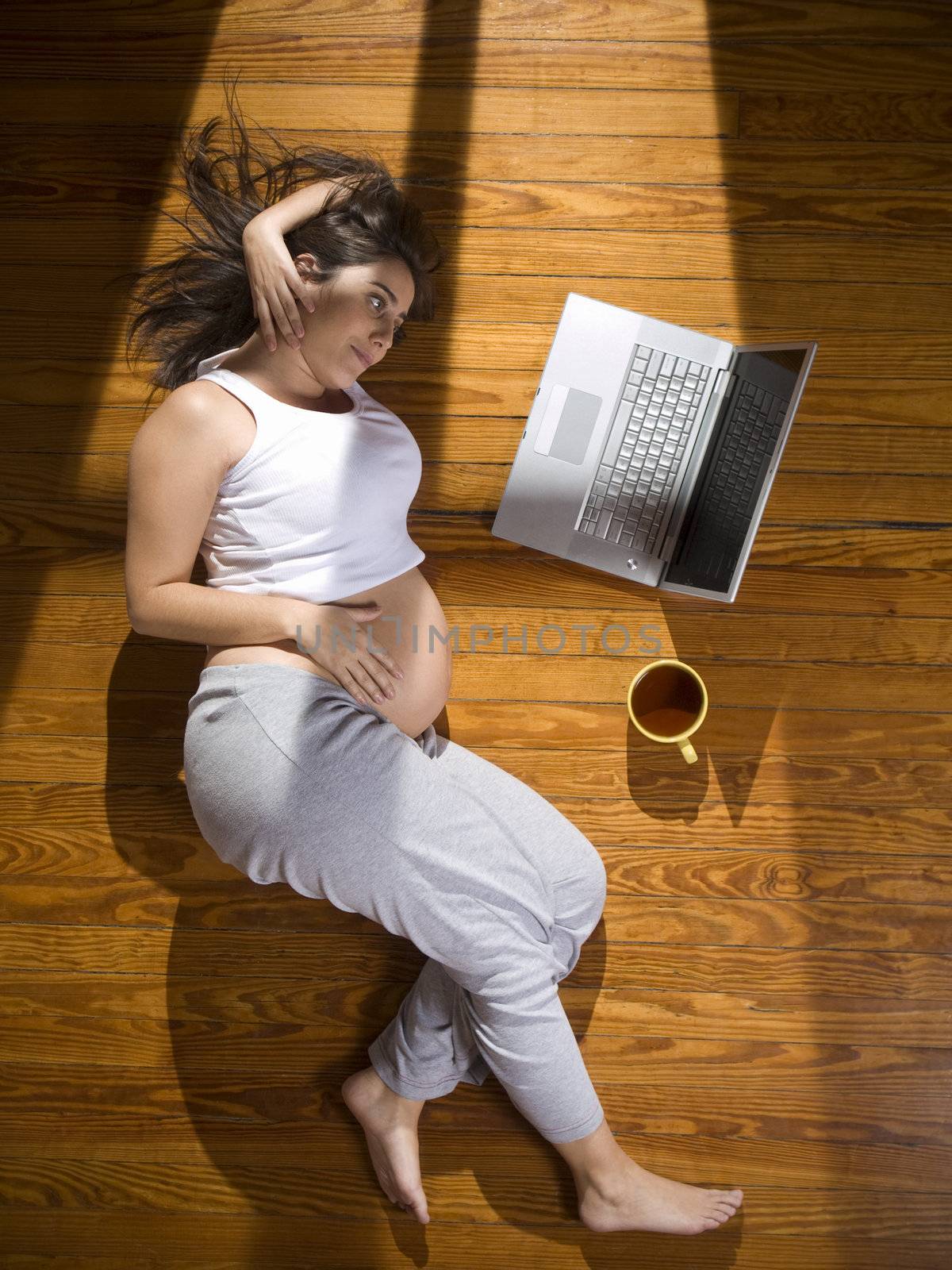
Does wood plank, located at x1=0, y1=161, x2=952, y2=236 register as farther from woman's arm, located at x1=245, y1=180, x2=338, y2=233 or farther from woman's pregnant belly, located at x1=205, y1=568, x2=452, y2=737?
woman's pregnant belly, located at x1=205, y1=568, x2=452, y2=737

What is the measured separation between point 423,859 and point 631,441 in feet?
2.78

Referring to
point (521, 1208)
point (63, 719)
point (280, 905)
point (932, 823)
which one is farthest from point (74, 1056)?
point (932, 823)

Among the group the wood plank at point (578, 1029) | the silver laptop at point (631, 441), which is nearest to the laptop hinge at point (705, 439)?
the silver laptop at point (631, 441)

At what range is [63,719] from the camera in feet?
5.49

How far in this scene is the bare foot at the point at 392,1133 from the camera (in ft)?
5.01

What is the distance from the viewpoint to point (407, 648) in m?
1.48

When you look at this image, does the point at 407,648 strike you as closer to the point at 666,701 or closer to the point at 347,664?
the point at 347,664

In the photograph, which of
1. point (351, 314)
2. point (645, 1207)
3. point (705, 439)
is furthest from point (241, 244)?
point (645, 1207)

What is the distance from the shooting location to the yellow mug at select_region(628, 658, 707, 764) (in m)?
1.54

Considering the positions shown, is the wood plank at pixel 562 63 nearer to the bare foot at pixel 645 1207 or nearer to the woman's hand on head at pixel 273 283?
the woman's hand on head at pixel 273 283

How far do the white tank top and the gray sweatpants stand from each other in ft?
0.56

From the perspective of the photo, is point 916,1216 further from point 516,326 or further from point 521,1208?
point 516,326

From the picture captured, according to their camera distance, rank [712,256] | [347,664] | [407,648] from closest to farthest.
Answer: [347,664] < [407,648] < [712,256]

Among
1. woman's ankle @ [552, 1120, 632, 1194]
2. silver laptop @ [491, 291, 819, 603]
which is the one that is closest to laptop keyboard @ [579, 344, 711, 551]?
silver laptop @ [491, 291, 819, 603]
